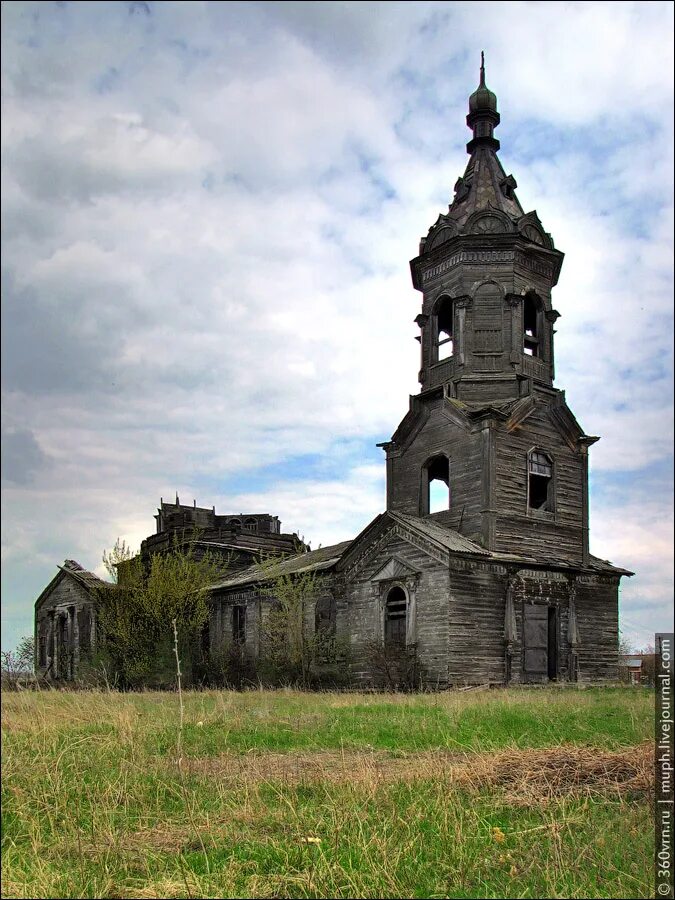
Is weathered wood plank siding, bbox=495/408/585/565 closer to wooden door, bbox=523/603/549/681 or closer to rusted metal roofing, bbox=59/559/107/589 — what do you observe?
wooden door, bbox=523/603/549/681

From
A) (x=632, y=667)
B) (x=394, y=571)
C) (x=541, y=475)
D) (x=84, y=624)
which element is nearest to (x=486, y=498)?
(x=541, y=475)

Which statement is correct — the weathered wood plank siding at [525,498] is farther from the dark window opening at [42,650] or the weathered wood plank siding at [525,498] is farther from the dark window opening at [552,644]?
the dark window opening at [42,650]

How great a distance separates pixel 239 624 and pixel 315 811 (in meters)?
28.9

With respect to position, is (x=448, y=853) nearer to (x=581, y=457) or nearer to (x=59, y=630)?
(x=581, y=457)

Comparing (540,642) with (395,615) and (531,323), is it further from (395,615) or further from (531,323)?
(531,323)

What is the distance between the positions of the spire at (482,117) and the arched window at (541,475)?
1231 centimetres

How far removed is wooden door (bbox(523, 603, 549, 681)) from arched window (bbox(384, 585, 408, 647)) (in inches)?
143

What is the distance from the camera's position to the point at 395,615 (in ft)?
88.2

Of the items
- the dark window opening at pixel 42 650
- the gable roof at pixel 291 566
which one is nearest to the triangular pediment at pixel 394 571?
the gable roof at pixel 291 566

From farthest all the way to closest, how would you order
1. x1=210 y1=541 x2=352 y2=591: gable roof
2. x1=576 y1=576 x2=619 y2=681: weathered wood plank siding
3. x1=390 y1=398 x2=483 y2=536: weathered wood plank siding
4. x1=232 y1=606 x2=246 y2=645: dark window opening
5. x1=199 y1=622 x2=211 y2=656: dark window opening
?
x1=199 y1=622 x2=211 y2=656: dark window opening < x1=232 y1=606 x2=246 y2=645: dark window opening < x1=210 y1=541 x2=352 y2=591: gable roof < x1=576 y1=576 x2=619 y2=681: weathered wood plank siding < x1=390 y1=398 x2=483 y2=536: weathered wood plank siding

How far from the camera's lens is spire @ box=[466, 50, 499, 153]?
32188 millimetres

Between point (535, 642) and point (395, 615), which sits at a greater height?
point (395, 615)

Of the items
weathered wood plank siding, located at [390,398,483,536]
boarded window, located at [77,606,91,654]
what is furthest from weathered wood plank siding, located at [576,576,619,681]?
boarded window, located at [77,606,91,654]

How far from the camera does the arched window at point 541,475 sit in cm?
2791
